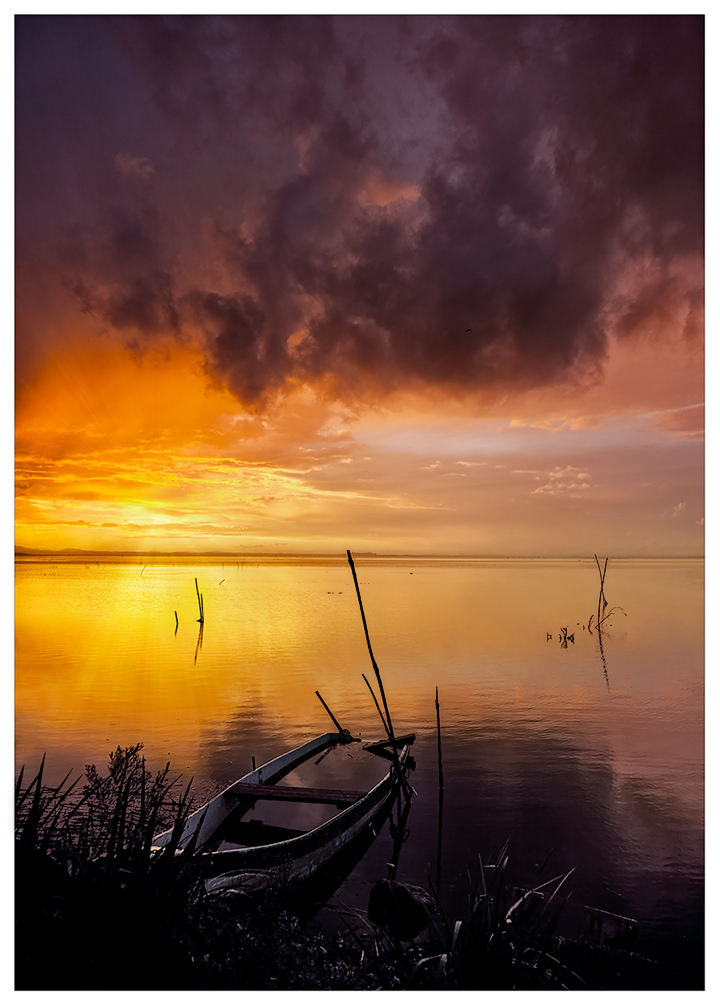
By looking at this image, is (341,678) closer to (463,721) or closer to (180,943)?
(463,721)

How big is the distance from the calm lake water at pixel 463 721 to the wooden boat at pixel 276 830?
417 millimetres

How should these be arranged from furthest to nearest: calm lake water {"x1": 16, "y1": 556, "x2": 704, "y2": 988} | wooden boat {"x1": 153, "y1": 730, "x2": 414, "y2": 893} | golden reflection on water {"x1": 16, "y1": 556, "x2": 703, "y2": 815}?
1. golden reflection on water {"x1": 16, "y1": 556, "x2": 703, "y2": 815}
2. calm lake water {"x1": 16, "y1": 556, "x2": 704, "y2": 988}
3. wooden boat {"x1": 153, "y1": 730, "x2": 414, "y2": 893}

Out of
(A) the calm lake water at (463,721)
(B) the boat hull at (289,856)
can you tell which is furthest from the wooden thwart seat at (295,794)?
(A) the calm lake water at (463,721)

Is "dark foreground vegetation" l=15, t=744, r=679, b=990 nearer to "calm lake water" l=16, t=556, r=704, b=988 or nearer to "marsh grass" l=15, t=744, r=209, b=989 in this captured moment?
"marsh grass" l=15, t=744, r=209, b=989

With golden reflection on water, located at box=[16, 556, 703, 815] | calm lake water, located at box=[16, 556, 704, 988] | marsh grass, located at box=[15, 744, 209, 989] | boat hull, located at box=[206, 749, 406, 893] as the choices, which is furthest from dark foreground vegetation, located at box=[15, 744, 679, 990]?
golden reflection on water, located at box=[16, 556, 703, 815]

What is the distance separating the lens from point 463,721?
33.9ft

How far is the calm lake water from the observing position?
5586mm

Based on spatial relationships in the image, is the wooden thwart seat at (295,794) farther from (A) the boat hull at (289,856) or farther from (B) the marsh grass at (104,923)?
(B) the marsh grass at (104,923)

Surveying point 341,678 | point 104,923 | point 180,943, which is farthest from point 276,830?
point 341,678

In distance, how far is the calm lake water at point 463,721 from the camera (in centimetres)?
→ 559

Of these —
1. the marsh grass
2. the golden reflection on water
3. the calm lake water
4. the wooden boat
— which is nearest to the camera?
the marsh grass

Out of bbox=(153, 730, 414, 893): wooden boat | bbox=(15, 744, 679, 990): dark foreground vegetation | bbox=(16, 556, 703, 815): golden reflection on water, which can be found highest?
bbox=(15, 744, 679, 990): dark foreground vegetation
